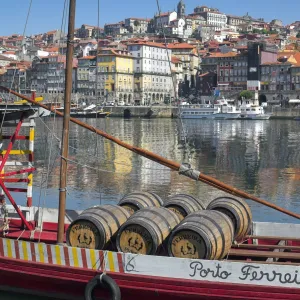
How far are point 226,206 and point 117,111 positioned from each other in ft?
369

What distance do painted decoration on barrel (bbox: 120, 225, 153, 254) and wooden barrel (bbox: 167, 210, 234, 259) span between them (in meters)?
0.37

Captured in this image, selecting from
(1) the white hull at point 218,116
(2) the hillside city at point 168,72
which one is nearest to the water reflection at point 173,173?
(1) the white hull at point 218,116

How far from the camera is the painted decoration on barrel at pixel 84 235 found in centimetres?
1084

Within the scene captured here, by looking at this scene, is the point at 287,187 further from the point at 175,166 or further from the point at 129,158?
the point at 175,166

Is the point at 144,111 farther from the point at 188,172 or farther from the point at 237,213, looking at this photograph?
the point at 188,172

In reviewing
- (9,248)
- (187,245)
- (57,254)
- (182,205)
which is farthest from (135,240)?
(9,248)

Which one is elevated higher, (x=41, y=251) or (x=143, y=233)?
(x=143, y=233)

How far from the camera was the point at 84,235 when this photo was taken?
429 inches

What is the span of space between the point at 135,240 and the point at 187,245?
88cm

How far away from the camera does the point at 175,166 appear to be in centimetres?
1170

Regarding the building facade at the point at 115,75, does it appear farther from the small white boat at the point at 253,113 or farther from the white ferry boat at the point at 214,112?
the small white boat at the point at 253,113

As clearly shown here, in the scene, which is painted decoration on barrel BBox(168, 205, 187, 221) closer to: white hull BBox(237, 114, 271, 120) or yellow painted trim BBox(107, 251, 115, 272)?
yellow painted trim BBox(107, 251, 115, 272)

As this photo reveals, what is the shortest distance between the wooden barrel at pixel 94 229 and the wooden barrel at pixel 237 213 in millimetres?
2176

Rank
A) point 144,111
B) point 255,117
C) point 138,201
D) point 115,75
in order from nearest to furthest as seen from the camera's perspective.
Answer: point 138,201
point 255,117
point 144,111
point 115,75
